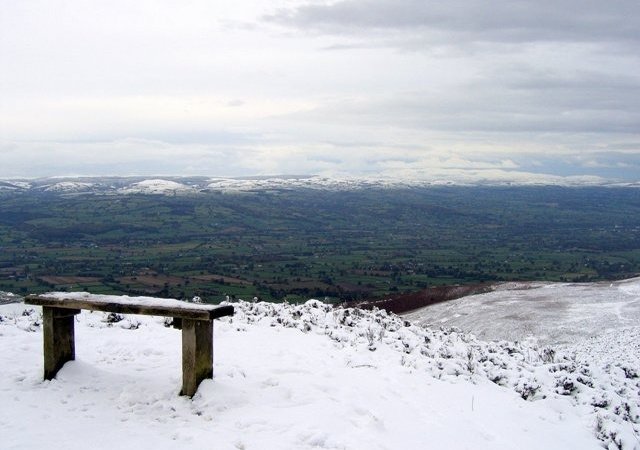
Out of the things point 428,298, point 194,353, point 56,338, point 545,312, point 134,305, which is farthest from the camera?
point 428,298

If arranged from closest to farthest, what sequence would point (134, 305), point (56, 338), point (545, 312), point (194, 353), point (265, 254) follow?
point (194, 353) → point (134, 305) → point (56, 338) → point (545, 312) → point (265, 254)

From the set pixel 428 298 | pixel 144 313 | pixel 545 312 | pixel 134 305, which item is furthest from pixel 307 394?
pixel 428 298

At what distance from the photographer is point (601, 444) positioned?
860 centimetres

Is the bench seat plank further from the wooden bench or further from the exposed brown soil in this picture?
the exposed brown soil

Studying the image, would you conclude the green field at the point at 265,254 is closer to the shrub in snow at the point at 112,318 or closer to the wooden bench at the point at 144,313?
the shrub in snow at the point at 112,318

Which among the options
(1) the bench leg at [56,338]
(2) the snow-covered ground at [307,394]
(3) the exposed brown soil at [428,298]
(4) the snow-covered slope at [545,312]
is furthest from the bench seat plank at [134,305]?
(3) the exposed brown soil at [428,298]

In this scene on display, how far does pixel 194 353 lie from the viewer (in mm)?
8594

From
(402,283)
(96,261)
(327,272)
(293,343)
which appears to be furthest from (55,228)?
(293,343)

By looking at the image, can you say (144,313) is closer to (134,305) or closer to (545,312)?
(134,305)

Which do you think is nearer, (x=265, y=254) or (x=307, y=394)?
(x=307, y=394)

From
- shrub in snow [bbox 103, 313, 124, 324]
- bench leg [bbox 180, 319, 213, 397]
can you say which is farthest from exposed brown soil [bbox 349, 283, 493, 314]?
bench leg [bbox 180, 319, 213, 397]

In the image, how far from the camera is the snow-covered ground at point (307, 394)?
24.6 feet

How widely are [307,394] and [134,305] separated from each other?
2.99 meters

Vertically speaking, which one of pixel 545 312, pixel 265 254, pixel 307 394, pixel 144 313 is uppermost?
pixel 144 313
